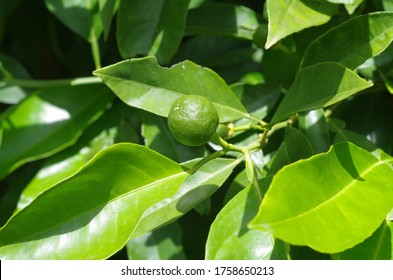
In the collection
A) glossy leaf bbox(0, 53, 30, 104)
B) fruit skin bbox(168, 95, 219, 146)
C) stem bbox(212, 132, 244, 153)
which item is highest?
fruit skin bbox(168, 95, 219, 146)

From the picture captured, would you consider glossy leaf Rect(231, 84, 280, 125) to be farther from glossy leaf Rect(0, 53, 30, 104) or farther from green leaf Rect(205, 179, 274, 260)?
glossy leaf Rect(0, 53, 30, 104)

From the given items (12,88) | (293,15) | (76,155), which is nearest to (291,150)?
(293,15)

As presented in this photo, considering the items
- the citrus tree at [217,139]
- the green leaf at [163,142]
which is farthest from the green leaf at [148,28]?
the green leaf at [163,142]

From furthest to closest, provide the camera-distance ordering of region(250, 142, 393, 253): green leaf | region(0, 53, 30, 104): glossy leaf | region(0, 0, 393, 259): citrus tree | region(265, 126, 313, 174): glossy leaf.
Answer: region(0, 53, 30, 104): glossy leaf
region(265, 126, 313, 174): glossy leaf
region(0, 0, 393, 259): citrus tree
region(250, 142, 393, 253): green leaf

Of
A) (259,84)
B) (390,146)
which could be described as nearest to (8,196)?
(259,84)

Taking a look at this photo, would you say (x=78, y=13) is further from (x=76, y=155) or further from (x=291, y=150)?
(x=291, y=150)

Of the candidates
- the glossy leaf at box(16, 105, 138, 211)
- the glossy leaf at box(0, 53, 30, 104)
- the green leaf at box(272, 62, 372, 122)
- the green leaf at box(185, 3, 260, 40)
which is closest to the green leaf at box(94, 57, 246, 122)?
the green leaf at box(272, 62, 372, 122)

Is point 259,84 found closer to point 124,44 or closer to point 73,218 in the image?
point 124,44
